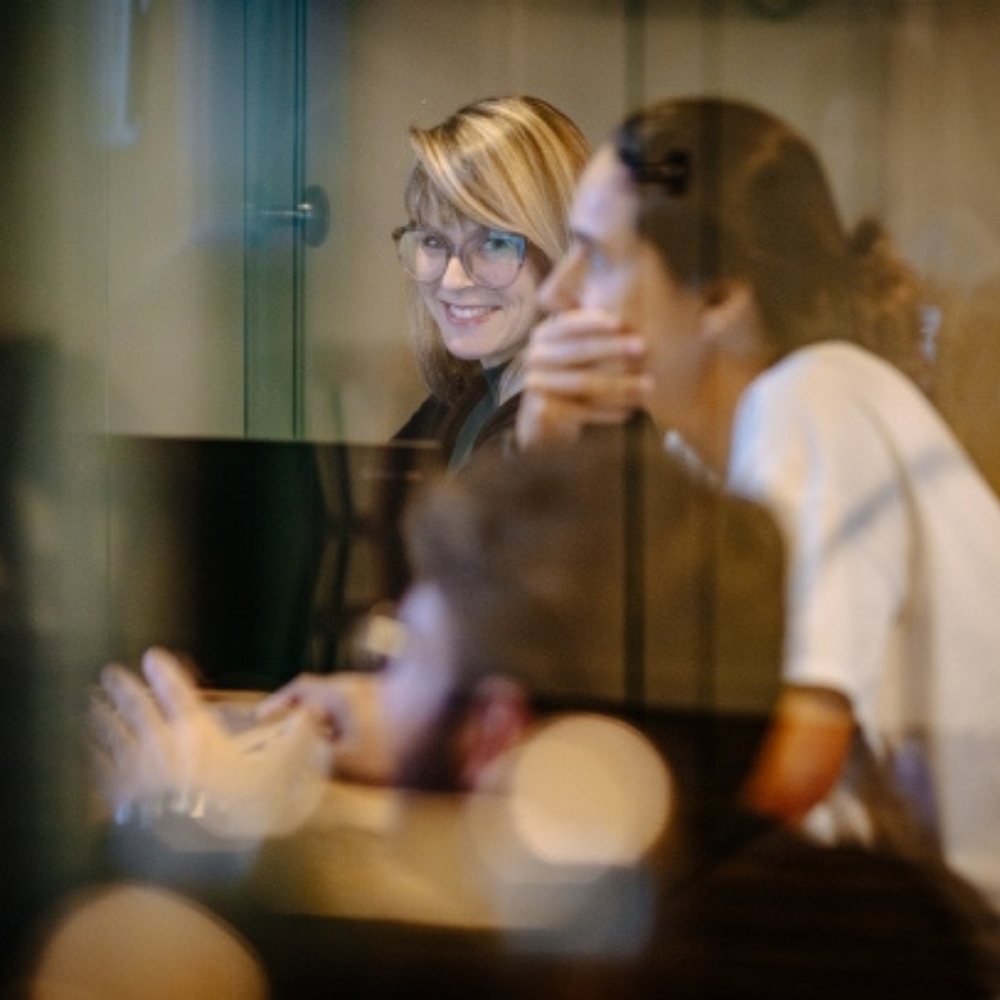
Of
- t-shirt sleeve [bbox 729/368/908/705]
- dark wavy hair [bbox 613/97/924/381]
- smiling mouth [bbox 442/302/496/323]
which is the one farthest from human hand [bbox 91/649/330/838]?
dark wavy hair [bbox 613/97/924/381]

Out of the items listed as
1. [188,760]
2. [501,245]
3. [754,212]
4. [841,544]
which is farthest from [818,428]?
[188,760]

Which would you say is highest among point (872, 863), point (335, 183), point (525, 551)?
point (335, 183)

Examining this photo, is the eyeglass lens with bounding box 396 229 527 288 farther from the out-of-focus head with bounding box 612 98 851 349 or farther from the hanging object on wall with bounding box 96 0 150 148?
the hanging object on wall with bounding box 96 0 150 148

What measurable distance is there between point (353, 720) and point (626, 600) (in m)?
0.36

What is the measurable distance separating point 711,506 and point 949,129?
486 millimetres

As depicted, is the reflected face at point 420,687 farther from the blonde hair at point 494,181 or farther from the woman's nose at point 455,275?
the woman's nose at point 455,275

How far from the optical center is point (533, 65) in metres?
2.45

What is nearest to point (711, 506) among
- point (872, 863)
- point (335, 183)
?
point (872, 863)

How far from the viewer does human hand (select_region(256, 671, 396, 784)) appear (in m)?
2.45

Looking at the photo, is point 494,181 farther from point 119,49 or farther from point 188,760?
point 188,760

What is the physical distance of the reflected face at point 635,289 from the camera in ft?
7.88

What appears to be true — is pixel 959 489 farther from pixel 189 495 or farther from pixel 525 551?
pixel 189 495

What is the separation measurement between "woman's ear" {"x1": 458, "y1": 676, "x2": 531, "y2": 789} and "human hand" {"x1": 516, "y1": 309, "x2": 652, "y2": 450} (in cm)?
30

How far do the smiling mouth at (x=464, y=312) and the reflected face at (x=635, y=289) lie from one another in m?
0.17
